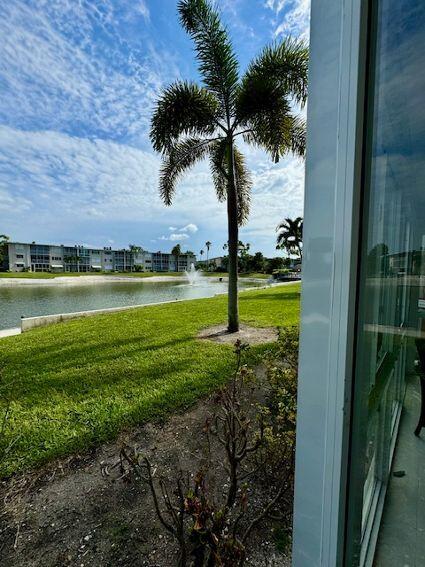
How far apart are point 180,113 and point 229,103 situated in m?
1.12

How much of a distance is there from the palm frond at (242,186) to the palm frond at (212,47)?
160 centimetres

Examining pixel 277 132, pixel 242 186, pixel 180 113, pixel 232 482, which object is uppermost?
pixel 180 113

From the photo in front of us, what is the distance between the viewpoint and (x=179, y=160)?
260 inches

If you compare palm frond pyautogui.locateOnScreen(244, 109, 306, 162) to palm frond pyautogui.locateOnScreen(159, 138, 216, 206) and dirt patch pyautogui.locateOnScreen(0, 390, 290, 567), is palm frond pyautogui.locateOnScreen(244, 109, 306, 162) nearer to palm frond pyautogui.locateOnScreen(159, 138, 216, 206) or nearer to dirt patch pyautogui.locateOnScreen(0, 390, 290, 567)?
palm frond pyautogui.locateOnScreen(159, 138, 216, 206)

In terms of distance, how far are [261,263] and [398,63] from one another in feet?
185

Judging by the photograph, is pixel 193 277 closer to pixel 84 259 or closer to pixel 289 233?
pixel 289 233

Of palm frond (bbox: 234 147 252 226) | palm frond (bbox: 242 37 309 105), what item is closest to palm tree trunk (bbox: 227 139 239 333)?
palm frond (bbox: 234 147 252 226)

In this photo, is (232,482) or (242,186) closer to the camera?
(232,482)

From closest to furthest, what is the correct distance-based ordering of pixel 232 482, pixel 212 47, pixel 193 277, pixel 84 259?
pixel 232 482 → pixel 212 47 → pixel 193 277 → pixel 84 259

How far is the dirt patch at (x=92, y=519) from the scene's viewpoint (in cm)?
154

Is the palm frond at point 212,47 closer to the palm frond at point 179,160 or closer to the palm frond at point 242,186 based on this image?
the palm frond at point 179,160

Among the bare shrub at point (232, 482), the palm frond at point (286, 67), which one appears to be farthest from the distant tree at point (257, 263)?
the bare shrub at point (232, 482)

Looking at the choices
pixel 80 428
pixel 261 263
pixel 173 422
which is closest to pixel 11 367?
pixel 80 428

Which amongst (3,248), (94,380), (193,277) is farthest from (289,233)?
(3,248)
